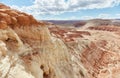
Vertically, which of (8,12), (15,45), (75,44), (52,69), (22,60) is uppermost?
(8,12)

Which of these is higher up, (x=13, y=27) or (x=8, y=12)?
(x=8, y=12)

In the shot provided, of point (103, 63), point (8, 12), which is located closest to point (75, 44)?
point (103, 63)

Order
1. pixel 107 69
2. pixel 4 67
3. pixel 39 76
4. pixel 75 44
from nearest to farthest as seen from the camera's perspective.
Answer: pixel 4 67, pixel 39 76, pixel 107 69, pixel 75 44

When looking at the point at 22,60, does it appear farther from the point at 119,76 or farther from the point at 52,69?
the point at 119,76

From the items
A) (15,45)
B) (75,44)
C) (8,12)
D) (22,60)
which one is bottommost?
(75,44)

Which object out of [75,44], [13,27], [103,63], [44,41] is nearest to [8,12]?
[13,27]

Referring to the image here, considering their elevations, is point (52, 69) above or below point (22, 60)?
below

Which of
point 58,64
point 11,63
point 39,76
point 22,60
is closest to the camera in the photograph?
point 11,63

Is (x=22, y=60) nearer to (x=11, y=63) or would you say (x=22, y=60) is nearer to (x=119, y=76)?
(x=11, y=63)

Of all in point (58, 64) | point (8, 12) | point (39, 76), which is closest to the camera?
point (39, 76)

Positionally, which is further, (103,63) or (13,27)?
(103,63)
